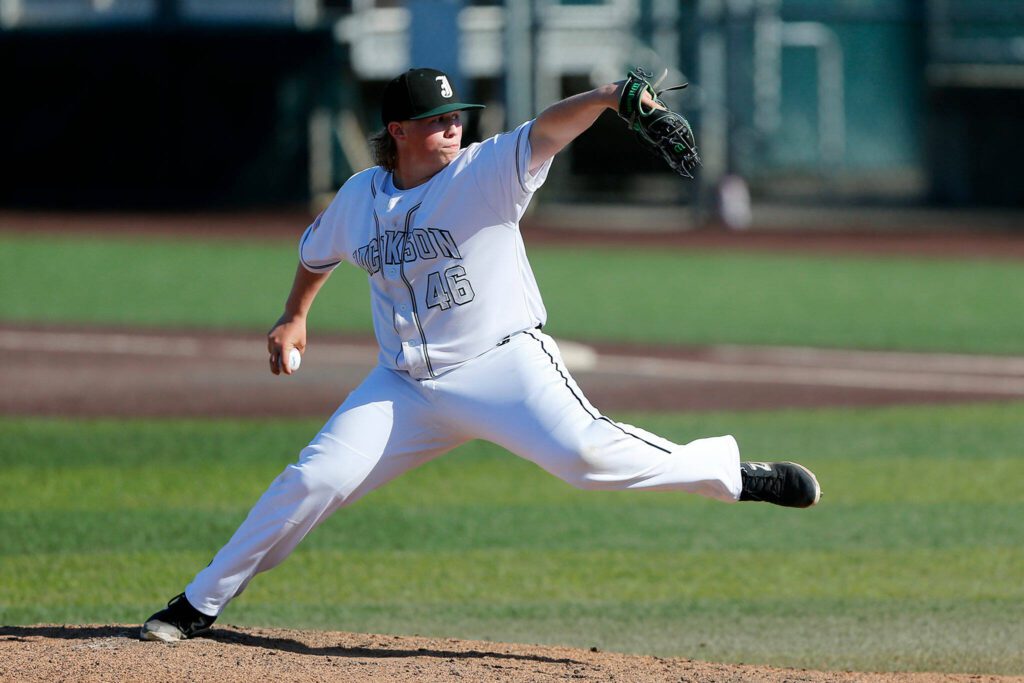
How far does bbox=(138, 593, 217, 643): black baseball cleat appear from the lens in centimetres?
471

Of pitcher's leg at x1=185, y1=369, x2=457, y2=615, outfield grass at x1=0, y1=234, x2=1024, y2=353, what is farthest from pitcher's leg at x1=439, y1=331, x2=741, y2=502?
outfield grass at x1=0, y1=234, x2=1024, y2=353

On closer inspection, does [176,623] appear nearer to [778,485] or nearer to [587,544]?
[778,485]

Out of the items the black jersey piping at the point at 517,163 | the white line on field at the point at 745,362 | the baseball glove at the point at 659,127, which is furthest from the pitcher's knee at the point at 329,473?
the white line on field at the point at 745,362

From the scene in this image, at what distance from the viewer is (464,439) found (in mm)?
4777

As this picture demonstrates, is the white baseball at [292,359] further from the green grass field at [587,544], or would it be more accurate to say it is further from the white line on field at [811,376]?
the white line on field at [811,376]

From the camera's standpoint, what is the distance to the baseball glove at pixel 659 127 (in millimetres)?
4176

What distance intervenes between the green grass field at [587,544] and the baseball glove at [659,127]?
5.96ft

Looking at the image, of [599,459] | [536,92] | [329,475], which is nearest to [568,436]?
[599,459]

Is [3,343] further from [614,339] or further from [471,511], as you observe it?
[471,511]

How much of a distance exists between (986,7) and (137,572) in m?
23.0

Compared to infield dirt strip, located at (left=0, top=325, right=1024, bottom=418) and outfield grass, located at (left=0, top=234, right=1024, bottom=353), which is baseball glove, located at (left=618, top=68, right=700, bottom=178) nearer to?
infield dirt strip, located at (left=0, top=325, right=1024, bottom=418)

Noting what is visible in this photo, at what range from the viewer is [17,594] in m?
5.66

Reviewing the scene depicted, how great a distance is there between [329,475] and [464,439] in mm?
482

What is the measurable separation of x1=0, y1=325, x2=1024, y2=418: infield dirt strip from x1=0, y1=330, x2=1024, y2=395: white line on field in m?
0.01
